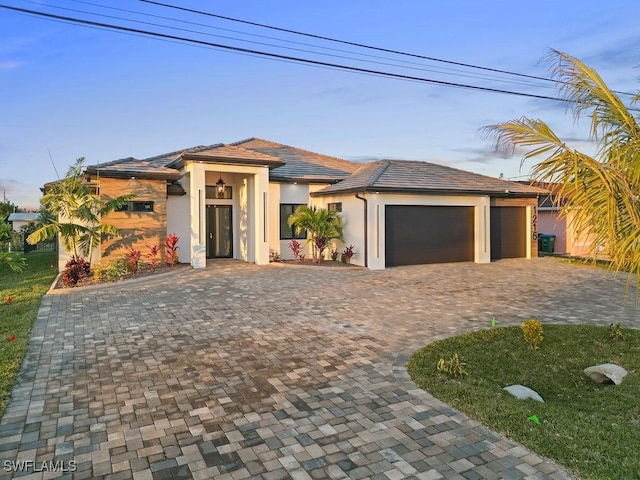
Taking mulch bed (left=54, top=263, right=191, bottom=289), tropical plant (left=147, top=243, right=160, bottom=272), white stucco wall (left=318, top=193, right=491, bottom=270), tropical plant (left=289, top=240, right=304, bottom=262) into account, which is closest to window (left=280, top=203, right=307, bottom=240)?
tropical plant (left=289, top=240, right=304, bottom=262)

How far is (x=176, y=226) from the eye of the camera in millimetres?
16531

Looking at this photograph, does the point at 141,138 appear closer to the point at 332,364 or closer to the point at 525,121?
the point at 332,364

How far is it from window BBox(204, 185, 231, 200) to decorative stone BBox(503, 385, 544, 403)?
15212 millimetres

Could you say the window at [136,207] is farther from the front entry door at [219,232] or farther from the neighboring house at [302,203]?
the front entry door at [219,232]

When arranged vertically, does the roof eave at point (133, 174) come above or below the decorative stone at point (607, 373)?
above

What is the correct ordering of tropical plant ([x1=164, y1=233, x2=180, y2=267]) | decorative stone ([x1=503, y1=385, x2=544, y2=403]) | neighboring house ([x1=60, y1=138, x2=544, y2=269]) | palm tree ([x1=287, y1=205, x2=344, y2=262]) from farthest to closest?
palm tree ([x1=287, y1=205, x2=344, y2=262]) → neighboring house ([x1=60, y1=138, x2=544, y2=269]) → tropical plant ([x1=164, y1=233, x2=180, y2=267]) → decorative stone ([x1=503, y1=385, x2=544, y2=403])

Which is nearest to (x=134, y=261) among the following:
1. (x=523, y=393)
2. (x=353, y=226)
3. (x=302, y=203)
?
(x=302, y=203)

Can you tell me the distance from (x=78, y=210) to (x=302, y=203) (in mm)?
8676

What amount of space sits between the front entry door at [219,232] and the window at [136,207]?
2.81m

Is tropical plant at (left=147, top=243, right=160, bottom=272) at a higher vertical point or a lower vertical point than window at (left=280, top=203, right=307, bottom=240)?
lower

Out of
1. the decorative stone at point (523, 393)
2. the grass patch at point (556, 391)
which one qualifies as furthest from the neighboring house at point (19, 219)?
the decorative stone at point (523, 393)

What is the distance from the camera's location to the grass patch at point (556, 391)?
356 cm

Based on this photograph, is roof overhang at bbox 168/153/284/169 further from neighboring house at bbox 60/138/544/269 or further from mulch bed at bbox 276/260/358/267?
mulch bed at bbox 276/260/358/267

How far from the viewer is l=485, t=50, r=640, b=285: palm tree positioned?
4.11 metres
